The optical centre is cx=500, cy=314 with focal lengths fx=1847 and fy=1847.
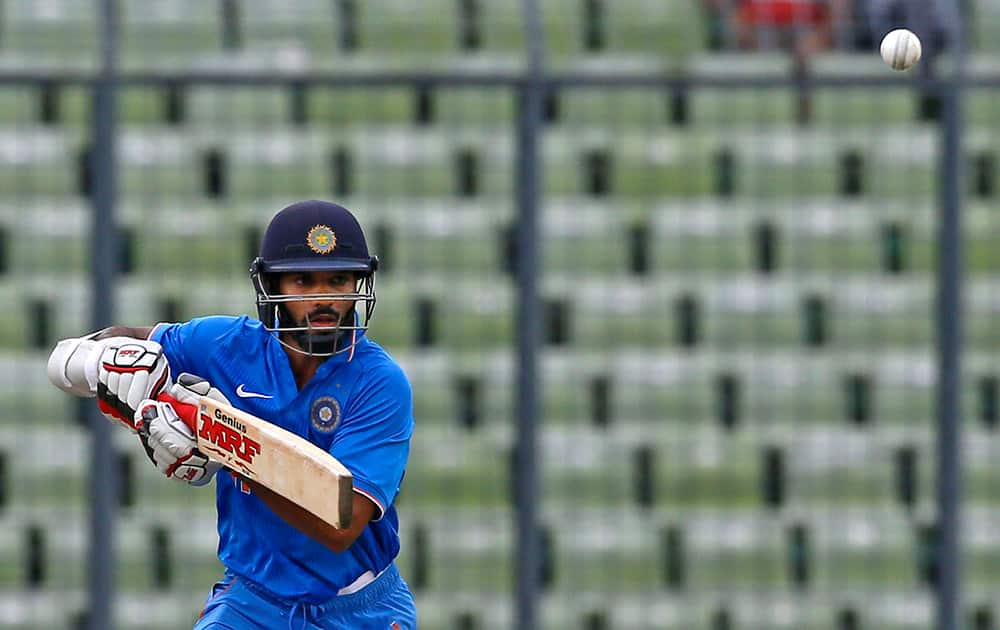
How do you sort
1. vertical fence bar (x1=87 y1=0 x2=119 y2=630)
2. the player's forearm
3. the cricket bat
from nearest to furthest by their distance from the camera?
the cricket bat
the player's forearm
vertical fence bar (x1=87 y1=0 x2=119 y2=630)

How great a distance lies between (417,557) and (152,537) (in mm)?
1004

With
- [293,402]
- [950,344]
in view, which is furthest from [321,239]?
[950,344]

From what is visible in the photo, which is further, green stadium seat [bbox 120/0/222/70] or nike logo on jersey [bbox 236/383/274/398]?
green stadium seat [bbox 120/0/222/70]

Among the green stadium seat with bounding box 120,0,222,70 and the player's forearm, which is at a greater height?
the green stadium seat with bounding box 120,0,222,70

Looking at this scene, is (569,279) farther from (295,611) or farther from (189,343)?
(295,611)

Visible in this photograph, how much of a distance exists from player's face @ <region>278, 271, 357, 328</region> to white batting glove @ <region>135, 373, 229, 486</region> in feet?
0.80

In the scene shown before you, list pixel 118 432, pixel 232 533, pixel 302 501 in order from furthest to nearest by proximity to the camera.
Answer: pixel 118 432
pixel 232 533
pixel 302 501

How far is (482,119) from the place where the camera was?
7.15 metres

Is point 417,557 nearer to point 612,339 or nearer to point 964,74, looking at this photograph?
point 612,339

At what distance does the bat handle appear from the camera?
378 cm

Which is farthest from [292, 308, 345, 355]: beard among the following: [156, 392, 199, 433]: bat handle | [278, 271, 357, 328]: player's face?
[156, 392, 199, 433]: bat handle

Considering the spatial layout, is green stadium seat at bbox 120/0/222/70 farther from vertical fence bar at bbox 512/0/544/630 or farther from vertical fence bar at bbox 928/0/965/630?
vertical fence bar at bbox 928/0/965/630

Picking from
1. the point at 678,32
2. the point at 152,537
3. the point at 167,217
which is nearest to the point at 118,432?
the point at 152,537

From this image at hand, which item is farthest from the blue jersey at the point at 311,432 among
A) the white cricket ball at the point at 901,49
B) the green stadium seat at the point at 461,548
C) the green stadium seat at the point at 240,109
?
the green stadium seat at the point at 240,109
